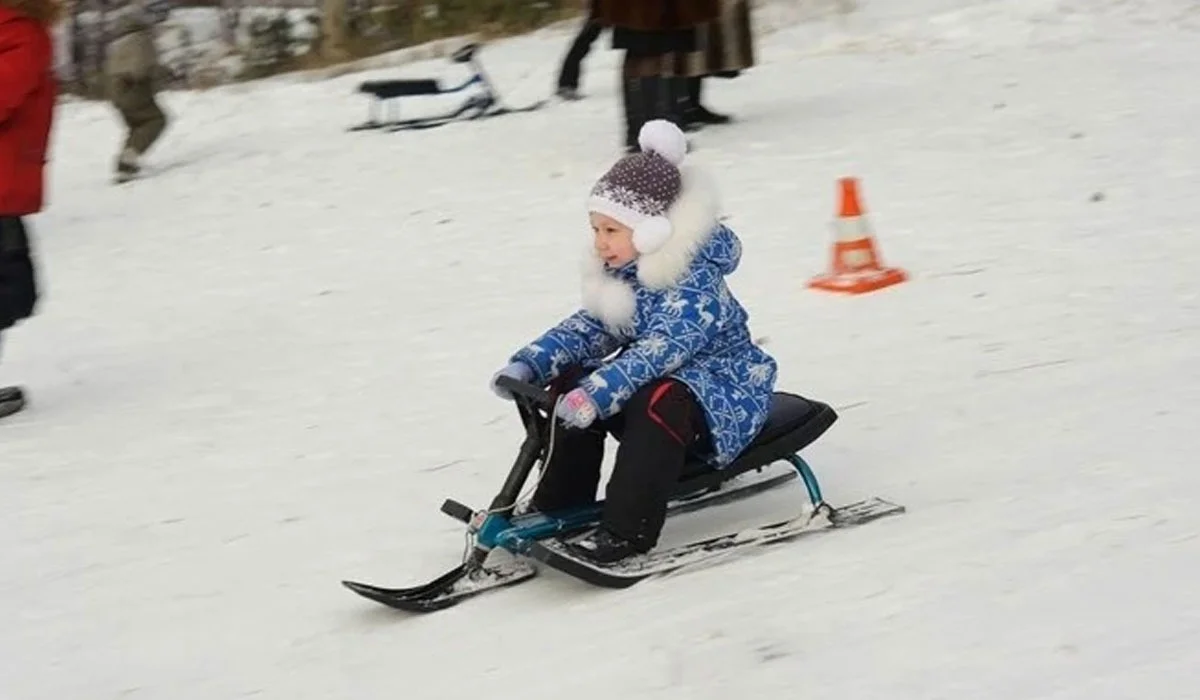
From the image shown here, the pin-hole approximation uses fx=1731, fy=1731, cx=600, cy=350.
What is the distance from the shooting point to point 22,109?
21.7 ft

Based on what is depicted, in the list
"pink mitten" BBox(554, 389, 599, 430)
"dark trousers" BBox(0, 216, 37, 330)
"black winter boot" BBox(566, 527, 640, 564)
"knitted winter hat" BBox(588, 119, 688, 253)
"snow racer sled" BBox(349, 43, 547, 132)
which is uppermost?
"knitted winter hat" BBox(588, 119, 688, 253)

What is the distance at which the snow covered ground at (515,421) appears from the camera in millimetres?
4180

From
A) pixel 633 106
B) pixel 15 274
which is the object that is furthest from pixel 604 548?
pixel 633 106

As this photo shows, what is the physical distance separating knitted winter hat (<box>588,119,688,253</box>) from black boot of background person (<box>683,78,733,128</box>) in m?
6.71

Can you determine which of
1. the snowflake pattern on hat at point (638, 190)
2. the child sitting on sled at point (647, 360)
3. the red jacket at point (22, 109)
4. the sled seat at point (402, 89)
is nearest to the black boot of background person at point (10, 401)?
the red jacket at point (22, 109)

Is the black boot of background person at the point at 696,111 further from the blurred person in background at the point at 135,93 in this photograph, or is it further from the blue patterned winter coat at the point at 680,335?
the blue patterned winter coat at the point at 680,335

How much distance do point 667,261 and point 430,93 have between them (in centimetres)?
817

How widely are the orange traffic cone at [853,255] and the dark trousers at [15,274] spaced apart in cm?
331

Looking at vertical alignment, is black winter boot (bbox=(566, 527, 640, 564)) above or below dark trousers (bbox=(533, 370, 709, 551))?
below

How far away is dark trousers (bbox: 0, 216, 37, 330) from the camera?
263 inches

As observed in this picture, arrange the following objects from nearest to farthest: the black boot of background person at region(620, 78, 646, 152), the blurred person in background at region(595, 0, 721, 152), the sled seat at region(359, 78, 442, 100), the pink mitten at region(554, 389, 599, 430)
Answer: the pink mitten at region(554, 389, 599, 430) → the blurred person in background at region(595, 0, 721, 152) → the black boot of background person at region(620, 78, 646, 152) → the sled seat at region(359, 78, 442, 100)

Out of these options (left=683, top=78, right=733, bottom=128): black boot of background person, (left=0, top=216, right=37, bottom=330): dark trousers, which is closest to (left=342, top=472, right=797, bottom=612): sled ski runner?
(left=0, top=216, right=37, bottom=330): dark trousers

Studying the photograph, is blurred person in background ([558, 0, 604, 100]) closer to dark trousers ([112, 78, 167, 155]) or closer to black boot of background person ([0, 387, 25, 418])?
dark trousers ([112, 78, 167, 155])

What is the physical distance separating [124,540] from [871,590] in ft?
7.82
